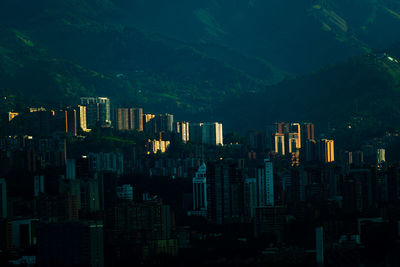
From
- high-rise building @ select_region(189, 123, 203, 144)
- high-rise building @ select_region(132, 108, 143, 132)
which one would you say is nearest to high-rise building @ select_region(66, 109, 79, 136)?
high-rise building @ select_region(132, 108, 143, 132)

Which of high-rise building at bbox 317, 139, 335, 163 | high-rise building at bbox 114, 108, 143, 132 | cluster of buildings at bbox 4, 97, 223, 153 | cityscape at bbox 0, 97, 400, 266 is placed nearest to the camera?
cityscape at bbox 0, 97, 400, 266

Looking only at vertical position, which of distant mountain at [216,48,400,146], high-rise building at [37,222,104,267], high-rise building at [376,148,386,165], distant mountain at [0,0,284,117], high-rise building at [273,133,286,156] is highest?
distant mountain at [0,0,284,117]

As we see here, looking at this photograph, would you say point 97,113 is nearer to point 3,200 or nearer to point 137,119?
point 137,119

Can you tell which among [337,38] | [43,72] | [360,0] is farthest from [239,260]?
[360,0]

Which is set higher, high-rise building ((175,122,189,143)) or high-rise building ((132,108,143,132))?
high-rise building ((132,108,143,132))

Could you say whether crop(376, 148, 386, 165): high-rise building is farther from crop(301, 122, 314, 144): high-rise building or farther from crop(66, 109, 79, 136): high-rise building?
crop(66, 109, 79, 136): high-rise building

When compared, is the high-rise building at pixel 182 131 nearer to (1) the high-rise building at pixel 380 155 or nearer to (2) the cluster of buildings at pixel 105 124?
(2) the cluster of buildings at pixel 105 124
